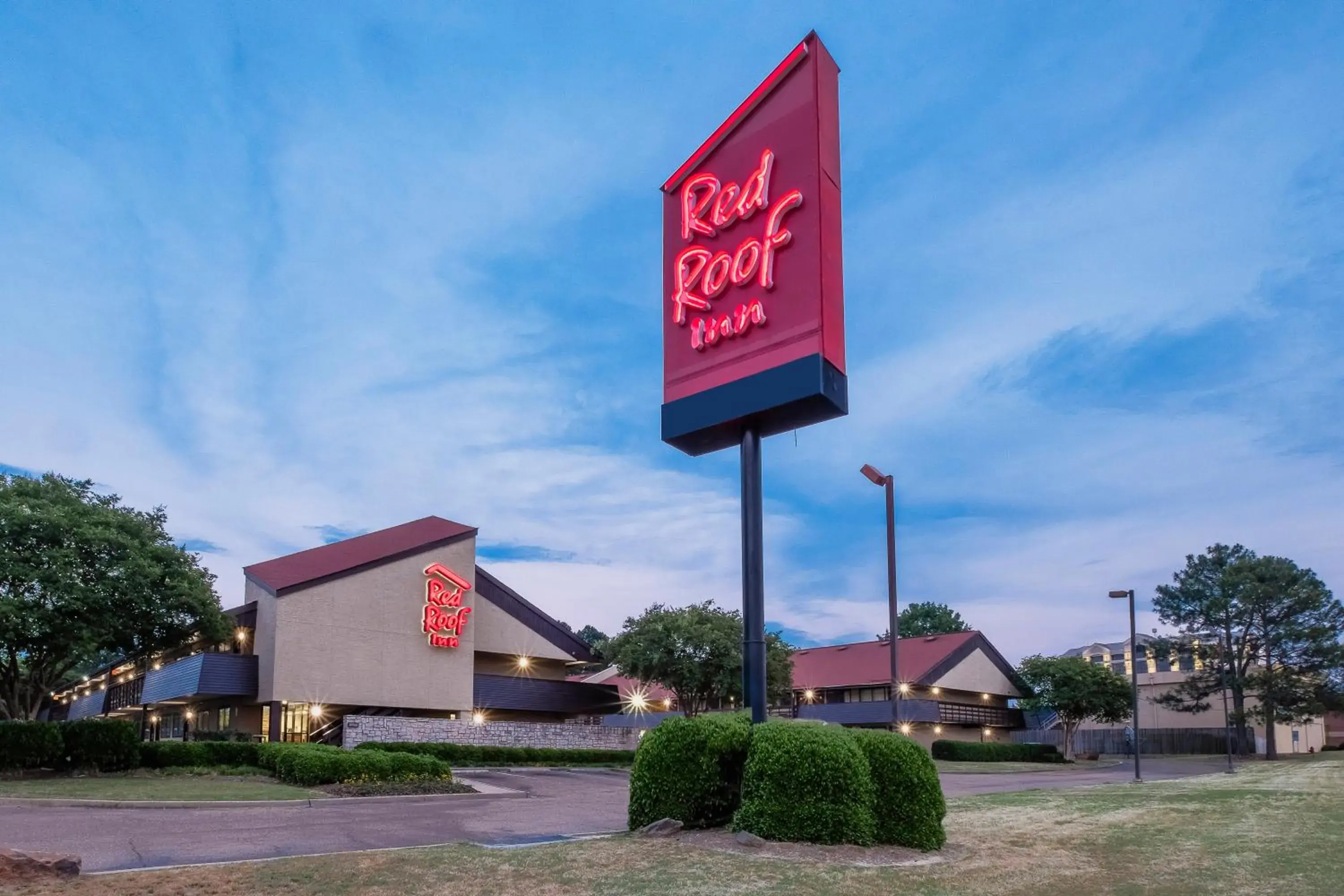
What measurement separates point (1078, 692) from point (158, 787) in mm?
50873

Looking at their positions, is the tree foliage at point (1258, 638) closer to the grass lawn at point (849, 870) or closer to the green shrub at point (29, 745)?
the grass lawn at point (849, 870)

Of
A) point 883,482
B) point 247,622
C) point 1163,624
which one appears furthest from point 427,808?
point 1163,624

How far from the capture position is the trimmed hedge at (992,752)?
53062 millimetres

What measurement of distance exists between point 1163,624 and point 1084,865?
62363 mm

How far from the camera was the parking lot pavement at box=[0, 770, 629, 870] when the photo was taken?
538 inches

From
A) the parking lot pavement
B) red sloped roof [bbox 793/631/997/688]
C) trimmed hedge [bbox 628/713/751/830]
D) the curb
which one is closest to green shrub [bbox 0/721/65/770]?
the curb

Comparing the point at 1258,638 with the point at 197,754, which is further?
the point at 1258,638

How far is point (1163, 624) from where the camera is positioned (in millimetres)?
67500

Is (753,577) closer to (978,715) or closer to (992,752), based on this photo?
(992,752)

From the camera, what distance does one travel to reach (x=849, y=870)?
1153cm

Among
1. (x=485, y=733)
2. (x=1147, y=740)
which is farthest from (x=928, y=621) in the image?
(x=485, y=733)

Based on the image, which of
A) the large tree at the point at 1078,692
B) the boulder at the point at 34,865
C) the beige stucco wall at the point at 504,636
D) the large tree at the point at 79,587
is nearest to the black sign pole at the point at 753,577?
the boulder at the point at 34,865

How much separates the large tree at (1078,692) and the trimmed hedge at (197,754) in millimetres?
46866

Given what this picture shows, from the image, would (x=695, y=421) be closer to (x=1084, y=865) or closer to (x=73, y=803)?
(x=1084, y=865)
